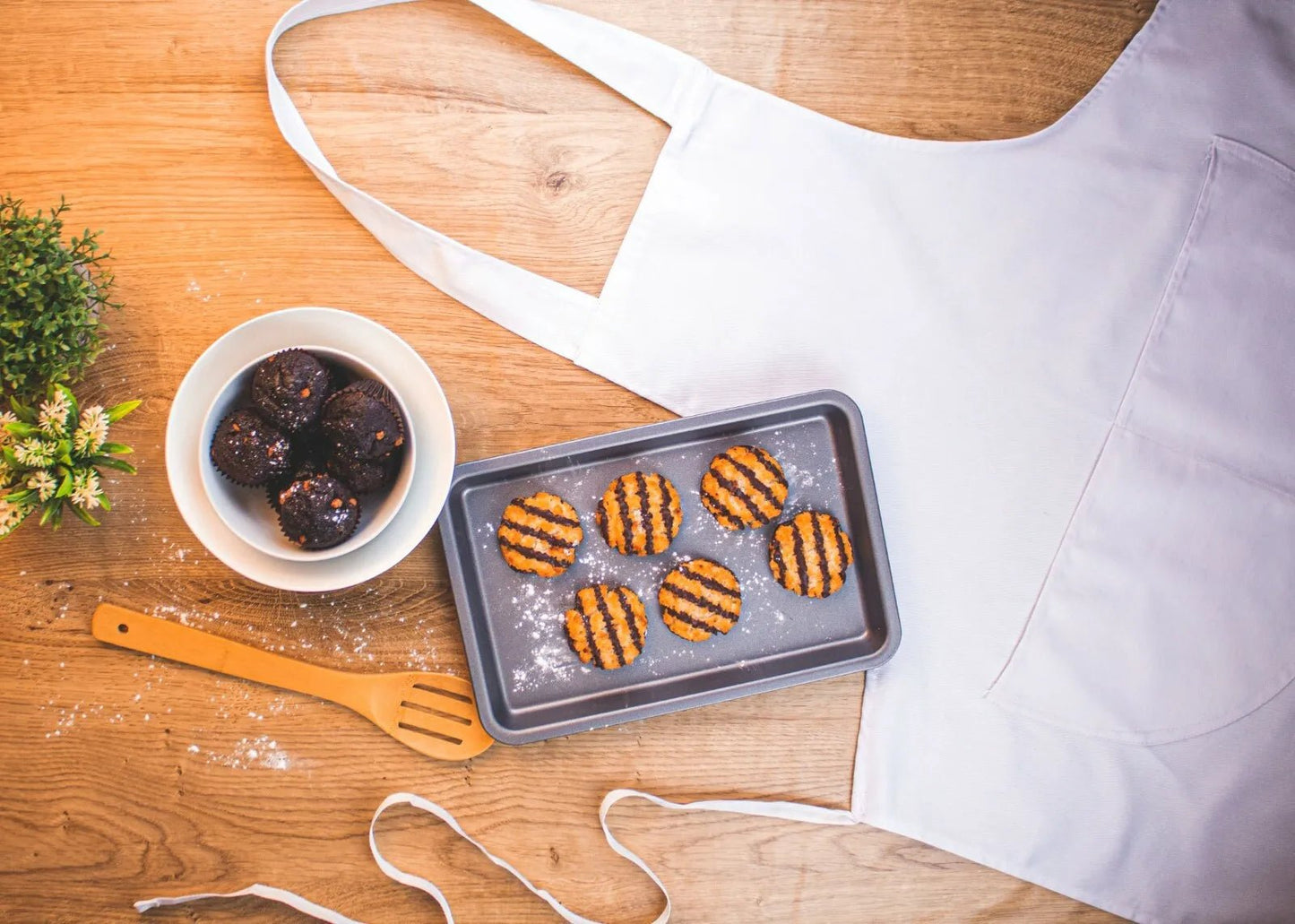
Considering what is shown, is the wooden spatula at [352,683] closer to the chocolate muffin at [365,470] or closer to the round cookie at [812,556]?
the chocolate muffin at [365,470]

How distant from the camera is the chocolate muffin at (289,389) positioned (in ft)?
3.17

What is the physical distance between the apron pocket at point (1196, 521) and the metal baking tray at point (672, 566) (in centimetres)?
28

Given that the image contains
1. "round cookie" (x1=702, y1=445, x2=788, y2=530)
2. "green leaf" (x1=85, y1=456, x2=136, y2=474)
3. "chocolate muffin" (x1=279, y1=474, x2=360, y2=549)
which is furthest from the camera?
"round cookie" (x1=702, y1=445, x2=788, y2=530)

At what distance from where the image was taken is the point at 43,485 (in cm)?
103

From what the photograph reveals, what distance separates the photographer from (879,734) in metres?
1.24

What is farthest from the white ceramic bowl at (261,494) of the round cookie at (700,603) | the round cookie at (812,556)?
the round cookie at (812,556)

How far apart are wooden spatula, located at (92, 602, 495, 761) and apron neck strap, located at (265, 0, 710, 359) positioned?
525 mm

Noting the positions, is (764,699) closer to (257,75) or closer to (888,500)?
(888,500)

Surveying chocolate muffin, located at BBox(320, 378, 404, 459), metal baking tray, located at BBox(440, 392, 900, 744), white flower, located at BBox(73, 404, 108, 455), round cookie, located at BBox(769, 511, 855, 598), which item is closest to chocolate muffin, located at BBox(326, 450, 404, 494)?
chocolate muffin, located at BBox(320, 378, 404, 459)

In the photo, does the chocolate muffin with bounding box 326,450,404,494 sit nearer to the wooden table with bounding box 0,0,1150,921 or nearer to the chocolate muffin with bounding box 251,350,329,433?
the chocolate muffin with bounding box 251,350,329,433

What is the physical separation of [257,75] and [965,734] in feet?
4.62

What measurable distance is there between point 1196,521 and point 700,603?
725 mm

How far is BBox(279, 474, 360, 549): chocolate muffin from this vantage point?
0.96m

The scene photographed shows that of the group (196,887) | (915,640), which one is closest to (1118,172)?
(915,640)
